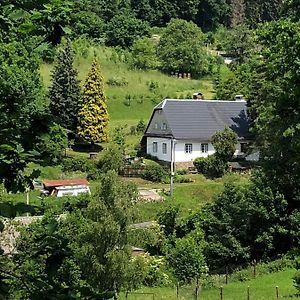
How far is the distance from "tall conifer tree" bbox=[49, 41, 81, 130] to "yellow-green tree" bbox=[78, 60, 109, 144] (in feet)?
1.26

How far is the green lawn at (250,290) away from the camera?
46.9 ft

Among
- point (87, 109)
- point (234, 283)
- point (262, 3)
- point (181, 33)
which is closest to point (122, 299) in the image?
point (234, 283)

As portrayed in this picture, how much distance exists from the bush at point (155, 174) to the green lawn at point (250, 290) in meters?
11.9

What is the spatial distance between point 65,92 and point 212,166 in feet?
29.2

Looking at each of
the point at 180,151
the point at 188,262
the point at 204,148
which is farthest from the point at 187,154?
the point at 188,262

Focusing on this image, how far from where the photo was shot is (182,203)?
82.0ft

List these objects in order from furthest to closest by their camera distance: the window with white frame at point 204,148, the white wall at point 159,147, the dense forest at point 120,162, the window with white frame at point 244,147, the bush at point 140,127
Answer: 1. the bush at point 140,127
2. the window with white frame at point 244,147
3. the window with white frame at point 204,148
4. the white wall at point 159,147
5. the dense forest at point 120,162

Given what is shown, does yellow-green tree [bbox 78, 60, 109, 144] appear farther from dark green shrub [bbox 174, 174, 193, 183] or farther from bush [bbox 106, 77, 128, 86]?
bush [bbox 106, 77, 128, 86]

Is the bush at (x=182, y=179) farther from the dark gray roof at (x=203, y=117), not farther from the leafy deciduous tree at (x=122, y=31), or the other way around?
the leafy deciduous tree at (x=122, y=31)

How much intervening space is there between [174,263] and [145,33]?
4307cm

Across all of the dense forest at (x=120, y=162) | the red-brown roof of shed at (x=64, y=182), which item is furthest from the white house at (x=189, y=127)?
the red-brown roof of shed at (x=64, y=182)

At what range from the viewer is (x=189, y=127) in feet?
108

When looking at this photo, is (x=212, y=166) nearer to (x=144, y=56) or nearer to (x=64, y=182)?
(x=64, y=182)

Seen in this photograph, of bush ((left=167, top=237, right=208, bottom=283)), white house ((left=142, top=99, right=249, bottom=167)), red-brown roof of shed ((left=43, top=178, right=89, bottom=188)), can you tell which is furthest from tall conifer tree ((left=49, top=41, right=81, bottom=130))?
bush ((left=167, top=237, right=208, bottom=283))
